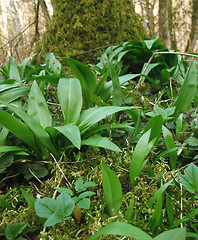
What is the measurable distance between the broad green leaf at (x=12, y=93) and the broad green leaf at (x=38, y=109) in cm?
22

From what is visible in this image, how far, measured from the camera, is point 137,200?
2.46 feet

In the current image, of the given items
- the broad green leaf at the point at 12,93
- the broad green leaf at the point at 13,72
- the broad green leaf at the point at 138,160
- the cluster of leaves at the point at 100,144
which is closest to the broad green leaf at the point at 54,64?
the cluster of leaves at the point at 100,144

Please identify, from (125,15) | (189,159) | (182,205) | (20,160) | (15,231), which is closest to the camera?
(15,231)

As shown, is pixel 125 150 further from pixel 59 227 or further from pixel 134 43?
pixel 134 43

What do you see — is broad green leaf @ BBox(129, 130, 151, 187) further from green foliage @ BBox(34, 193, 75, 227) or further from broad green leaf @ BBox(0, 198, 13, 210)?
broad green leaf @ BBox(0, 198, 13, 210)

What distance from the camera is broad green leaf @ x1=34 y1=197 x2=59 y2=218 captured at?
0.56 metres

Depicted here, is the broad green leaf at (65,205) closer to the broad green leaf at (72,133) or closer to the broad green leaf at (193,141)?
the broad green leaf at (72,133)

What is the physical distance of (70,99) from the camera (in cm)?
104

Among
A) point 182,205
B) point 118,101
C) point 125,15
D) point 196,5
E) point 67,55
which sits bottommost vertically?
point 182,205

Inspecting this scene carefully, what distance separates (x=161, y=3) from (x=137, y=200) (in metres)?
4.74

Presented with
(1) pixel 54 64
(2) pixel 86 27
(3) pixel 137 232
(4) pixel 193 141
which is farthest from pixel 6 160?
(2) pixel 86 27

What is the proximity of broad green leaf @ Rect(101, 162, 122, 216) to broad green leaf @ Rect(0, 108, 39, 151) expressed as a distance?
1.38 feet

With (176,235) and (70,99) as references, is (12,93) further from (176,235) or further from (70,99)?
(176,235)

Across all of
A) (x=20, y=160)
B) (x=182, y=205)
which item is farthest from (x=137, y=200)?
(x=20, y=160)
